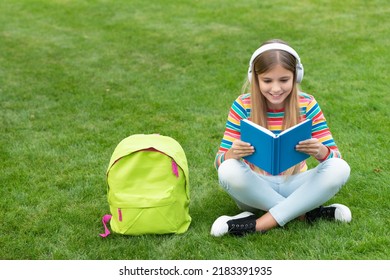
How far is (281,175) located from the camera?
360 cm

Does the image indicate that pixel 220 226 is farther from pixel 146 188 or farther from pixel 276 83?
pixel 276 83

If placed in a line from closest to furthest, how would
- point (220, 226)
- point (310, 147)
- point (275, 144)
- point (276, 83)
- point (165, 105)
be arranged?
point (275, 144) < point (310, 147) < point (276, 83) < point (220, 226) < point (165, 105)

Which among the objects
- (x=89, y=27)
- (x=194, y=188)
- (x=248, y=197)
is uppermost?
(x=248, y=197)

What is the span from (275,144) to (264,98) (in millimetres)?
469

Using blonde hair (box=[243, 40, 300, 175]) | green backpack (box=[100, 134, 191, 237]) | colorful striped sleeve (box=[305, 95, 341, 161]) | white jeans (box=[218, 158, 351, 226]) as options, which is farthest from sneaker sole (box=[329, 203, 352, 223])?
green backpack (box=[100, 134, 191, 237])

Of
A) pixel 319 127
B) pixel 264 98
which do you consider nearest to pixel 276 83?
pixel 264 98

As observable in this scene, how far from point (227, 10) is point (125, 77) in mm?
4125

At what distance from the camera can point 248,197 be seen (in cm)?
345

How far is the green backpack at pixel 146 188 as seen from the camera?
135 inches

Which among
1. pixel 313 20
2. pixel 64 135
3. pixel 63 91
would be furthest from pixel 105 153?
pixel 313 20

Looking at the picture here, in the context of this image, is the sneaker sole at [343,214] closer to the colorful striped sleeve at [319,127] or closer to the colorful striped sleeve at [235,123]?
the colorful striped sleeve at [319,127]

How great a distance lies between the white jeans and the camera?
10.9ft

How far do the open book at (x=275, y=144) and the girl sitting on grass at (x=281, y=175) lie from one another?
4cm

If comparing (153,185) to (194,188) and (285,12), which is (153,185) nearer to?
(194,188)
